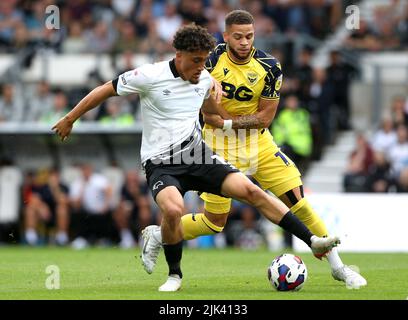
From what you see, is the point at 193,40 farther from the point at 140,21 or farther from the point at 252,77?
the point at 140,21

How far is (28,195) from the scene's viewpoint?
23.3 m

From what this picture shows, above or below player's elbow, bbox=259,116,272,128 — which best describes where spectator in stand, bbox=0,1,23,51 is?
above

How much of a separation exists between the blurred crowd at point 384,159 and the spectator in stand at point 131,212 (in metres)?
4.21

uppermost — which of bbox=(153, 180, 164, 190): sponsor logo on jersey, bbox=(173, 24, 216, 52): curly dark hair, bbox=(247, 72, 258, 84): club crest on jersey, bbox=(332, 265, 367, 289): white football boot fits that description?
bbox=(173, 24, 216, 52): curly dark hair

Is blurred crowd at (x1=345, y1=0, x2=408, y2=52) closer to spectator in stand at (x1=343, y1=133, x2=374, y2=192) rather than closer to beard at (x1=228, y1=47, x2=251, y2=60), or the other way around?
spectator in stand at (x1=343, y1=133, x2=374, y2=192)

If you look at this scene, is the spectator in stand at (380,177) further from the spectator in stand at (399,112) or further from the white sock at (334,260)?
the white sock at (334,260)

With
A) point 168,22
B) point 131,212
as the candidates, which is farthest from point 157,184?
point 168,22

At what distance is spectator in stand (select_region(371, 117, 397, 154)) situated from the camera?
2159 centimetres

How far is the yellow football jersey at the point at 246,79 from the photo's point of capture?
11641mm

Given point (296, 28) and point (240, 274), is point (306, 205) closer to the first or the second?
point (240, 274)

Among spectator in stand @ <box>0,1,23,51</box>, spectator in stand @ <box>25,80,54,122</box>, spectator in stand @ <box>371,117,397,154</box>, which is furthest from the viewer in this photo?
spectator in stand @ <box>0,1,23,51</box>

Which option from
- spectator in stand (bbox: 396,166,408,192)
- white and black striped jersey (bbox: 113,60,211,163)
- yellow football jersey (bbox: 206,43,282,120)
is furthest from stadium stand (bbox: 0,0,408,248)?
white and black striped jersey (bbox: 113,60,211,163)
